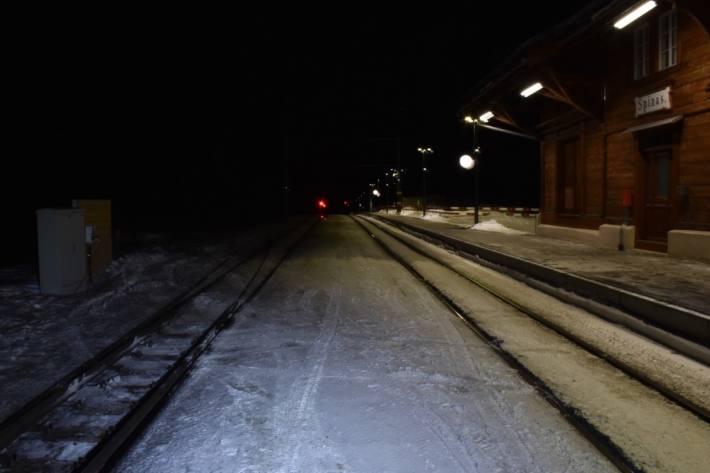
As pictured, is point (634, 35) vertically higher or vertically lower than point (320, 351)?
higher

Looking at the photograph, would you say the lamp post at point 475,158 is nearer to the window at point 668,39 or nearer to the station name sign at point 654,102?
the station name sign at point 654,102

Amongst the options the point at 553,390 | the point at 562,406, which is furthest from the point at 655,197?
the point at 562,406

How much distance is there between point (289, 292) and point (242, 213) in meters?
50.1

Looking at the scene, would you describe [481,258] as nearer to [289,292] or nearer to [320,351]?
[289,292]

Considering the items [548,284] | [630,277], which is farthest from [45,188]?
[630,277]

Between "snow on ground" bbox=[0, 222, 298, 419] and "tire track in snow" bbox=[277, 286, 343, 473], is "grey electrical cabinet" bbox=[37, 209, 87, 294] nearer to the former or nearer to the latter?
"snow on ground" bbox=[0, 222, 298, 419]

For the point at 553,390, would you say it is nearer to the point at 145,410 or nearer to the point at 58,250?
the point at 145,410

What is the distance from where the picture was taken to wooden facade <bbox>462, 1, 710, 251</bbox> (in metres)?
13.2

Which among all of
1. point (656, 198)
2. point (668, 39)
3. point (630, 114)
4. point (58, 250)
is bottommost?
point (58, 250)

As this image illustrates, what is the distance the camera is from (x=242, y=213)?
59.3 m

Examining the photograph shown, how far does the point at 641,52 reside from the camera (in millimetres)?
15594

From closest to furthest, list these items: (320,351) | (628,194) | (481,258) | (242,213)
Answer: (320,351), (628,194), (481,258), (242,213)

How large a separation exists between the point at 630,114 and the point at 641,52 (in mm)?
1718

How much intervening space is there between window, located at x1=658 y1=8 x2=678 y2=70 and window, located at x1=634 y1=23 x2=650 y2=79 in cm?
59
